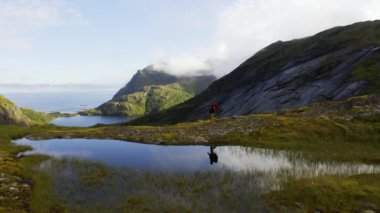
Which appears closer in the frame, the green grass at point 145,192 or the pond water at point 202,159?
the green grass at point 145,192

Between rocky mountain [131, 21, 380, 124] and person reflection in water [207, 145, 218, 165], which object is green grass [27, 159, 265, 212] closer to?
person reflection in water [207, 145, 218, 165]

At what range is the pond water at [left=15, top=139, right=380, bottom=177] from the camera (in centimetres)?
3046

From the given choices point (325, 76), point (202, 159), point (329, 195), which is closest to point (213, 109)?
point (202, 159)

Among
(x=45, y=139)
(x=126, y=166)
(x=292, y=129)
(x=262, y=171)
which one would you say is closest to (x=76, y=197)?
(x=126, y=166)

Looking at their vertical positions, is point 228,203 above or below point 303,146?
below

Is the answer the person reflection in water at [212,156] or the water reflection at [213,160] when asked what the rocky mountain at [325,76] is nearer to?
the water reflection at [213,160]

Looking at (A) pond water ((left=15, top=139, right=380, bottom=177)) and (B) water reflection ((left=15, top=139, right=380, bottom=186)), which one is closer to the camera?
(B) water reflection ((left=15, top=139, right=380, bottom=186))

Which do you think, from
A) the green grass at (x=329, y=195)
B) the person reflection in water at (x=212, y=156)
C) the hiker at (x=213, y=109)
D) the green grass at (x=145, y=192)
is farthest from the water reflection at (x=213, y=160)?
the hiker at (x=213, y=109)

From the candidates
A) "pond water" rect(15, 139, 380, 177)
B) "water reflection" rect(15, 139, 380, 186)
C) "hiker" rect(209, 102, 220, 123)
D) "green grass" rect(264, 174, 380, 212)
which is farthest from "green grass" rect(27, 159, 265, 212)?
"hiker" rect(209, 102, 220, 123)

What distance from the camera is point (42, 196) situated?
2438 centimetres

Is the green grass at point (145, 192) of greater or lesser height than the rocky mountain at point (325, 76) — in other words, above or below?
below

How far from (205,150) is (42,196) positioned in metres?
21.6

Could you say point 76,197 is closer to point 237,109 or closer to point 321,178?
point 321,178

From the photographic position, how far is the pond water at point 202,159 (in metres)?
30.5
